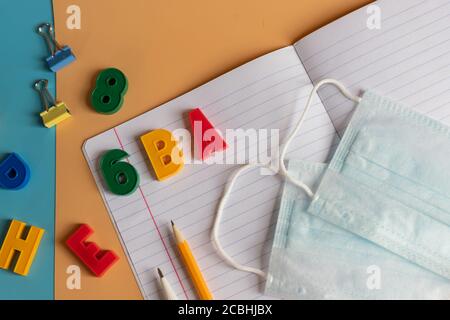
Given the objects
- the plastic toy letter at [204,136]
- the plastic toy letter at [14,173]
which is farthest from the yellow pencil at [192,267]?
the plastic toy letter at [14,173]

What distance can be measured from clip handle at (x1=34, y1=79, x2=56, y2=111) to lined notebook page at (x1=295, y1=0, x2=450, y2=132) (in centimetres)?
38

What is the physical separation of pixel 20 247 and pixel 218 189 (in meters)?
0.30

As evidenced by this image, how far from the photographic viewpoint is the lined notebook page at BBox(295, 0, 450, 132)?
2.26ft

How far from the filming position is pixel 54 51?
75 cm

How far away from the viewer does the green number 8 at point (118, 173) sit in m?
0.71

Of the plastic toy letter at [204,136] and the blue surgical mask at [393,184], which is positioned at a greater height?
the plastic toy letter at [204,136]

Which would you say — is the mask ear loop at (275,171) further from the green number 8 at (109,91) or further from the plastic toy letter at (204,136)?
the green number 8 at (109,91)

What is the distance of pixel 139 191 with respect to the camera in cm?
71

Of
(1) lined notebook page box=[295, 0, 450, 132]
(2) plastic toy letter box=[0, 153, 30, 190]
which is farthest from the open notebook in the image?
(2) plastic toy letter box=[0, 153, 30, 190]

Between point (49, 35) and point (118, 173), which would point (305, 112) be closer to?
point (118, 173)

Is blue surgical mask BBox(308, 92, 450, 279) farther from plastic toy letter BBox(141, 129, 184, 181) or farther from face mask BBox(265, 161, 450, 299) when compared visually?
plastic toy letter BBox(141, 129, 184, 181)

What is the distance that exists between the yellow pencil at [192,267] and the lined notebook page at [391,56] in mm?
272

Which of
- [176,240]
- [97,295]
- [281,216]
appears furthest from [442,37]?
[97,295]
